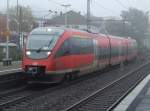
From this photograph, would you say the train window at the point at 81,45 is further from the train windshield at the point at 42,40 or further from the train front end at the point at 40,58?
the train front end at the point at 40,58

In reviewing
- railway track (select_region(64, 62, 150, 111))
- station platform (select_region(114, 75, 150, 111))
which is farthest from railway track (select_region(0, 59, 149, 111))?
station platform (select_region(114, 75, 150, 111))

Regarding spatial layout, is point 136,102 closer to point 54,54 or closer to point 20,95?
point 20,95

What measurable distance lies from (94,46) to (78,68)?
514 centimetres

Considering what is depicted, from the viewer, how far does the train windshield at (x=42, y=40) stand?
2164 centimetres

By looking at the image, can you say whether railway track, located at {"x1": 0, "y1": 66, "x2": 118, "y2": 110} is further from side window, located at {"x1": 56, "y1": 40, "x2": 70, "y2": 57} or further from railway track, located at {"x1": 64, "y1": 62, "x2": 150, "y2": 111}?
railway track, located at {"x1": 64, "y1": 62, "x2": 150, "y2": 111}

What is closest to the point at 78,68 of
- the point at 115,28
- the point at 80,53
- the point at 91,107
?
the point at 80,53

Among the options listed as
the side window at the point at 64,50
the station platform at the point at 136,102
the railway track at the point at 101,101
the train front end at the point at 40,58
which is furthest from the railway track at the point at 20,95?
the station platform at the point at 136,102

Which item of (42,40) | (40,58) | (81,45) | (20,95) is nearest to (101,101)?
(20,95)

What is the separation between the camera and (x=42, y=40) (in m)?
22.1

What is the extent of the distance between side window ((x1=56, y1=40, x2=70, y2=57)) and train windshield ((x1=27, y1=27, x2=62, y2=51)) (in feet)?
1.23

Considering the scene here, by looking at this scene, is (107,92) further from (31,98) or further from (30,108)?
(30,108)

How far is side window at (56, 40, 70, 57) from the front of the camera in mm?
21766

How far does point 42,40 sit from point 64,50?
108 centimetres

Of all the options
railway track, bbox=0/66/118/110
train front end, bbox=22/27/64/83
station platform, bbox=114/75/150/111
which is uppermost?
train front end, bbox=22/27/64/83
